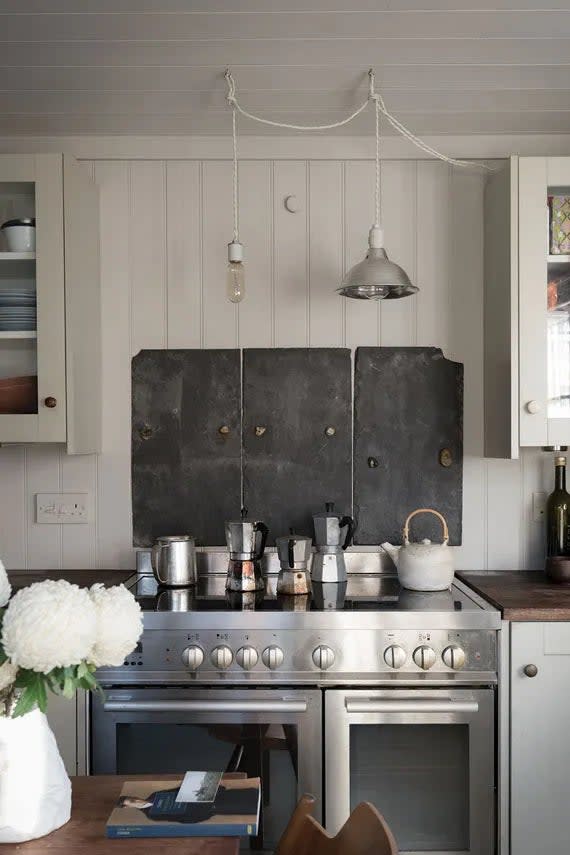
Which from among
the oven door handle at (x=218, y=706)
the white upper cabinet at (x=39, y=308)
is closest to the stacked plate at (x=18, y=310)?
the white upper cabinet at (x=39, y=308)

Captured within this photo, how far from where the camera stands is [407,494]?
2865mm

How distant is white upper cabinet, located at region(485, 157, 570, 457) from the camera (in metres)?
2.50

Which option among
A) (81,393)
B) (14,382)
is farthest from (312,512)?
(14,382)

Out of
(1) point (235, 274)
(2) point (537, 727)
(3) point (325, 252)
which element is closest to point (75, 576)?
(1) point (235, 274)

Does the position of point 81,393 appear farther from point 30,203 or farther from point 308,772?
point 308,772

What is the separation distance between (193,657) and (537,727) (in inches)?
36.8

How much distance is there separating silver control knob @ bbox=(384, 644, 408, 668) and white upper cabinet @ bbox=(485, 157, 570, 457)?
A: 70 centimetres

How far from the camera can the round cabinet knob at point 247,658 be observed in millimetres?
2232

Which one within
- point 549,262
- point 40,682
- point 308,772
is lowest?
point 308,772

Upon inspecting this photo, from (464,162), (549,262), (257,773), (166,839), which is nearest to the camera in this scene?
(166,839)

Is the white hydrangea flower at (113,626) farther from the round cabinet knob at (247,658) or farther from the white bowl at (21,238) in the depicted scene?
the white bowl at (21,238)

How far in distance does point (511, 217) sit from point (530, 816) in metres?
1.69

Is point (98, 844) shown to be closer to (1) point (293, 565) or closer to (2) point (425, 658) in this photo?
(2) point (425, 658)

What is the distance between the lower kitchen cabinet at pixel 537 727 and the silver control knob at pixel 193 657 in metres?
0.83
